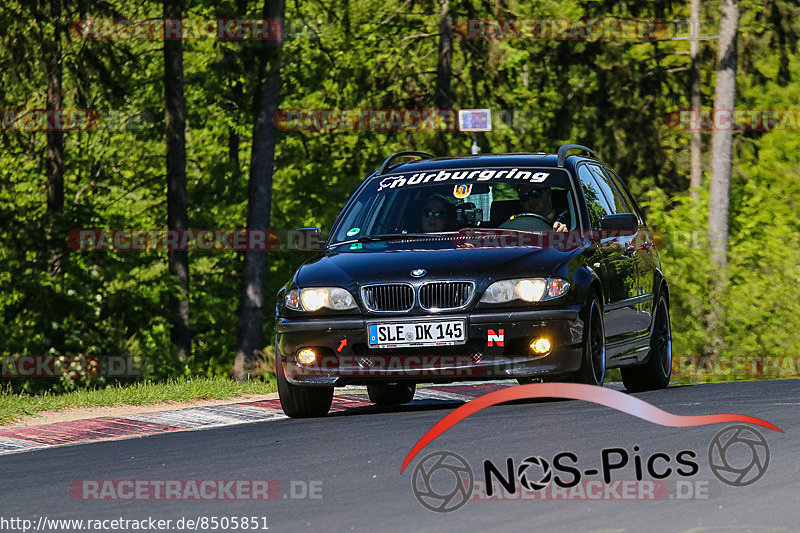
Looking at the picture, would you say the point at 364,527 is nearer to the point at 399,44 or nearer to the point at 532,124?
the point at 399,44

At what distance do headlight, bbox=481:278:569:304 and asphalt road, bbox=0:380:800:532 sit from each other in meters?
0.81

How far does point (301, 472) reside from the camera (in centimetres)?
756

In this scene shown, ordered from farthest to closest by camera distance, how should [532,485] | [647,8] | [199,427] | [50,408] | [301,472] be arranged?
[647,8]
[50,408]
[199,427]
[301,472]
[532,485]

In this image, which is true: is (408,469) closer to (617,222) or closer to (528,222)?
(528,222)

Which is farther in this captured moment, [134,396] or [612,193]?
[612,193]

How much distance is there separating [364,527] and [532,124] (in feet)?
114

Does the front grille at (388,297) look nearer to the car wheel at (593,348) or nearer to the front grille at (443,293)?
the front grille at (443,293)

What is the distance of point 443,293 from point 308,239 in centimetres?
143

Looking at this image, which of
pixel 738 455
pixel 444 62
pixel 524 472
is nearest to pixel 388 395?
pixel 738 455

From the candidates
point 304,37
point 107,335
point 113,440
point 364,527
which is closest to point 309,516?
point 364,527

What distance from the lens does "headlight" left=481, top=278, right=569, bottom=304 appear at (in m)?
9.52

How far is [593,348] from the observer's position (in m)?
9.91
